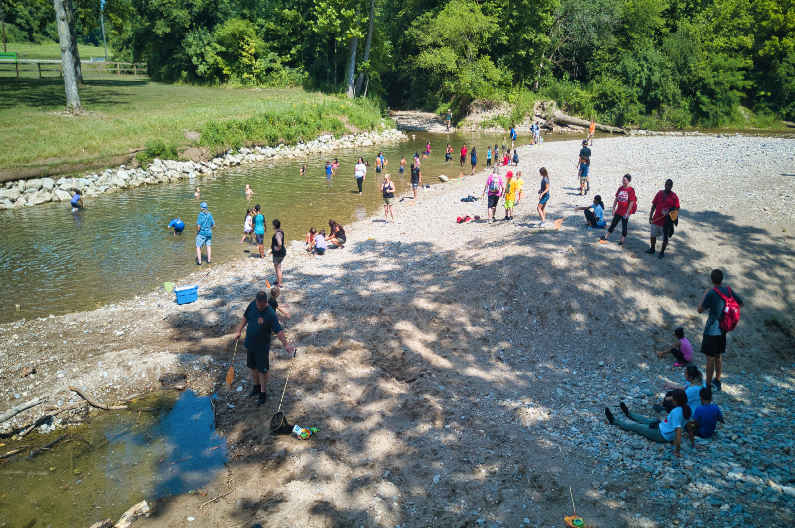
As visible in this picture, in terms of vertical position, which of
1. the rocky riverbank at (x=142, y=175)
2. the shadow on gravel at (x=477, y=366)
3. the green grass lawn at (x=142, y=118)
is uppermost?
the green grass lawn at (x=142, y=118)

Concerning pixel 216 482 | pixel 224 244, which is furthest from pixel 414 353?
pixel 224 244

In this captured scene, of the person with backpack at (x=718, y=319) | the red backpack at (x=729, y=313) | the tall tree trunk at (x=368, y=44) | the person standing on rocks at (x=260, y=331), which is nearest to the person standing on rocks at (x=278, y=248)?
the person standing on rocks at (x=260, y=331)

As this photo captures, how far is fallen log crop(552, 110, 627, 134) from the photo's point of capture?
4986cm

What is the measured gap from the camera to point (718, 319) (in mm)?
8797

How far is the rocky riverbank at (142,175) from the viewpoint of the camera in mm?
23281

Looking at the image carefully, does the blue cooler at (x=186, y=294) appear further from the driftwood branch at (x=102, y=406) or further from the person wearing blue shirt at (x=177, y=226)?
the person wearing blue shirt at (x=177, y=226)

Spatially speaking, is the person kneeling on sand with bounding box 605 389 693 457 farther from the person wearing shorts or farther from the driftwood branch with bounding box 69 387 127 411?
the person wearing shorts

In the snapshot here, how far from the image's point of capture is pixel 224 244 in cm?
1847

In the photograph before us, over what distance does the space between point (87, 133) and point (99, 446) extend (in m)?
25.6

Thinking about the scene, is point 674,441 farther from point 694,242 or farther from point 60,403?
point 60,403

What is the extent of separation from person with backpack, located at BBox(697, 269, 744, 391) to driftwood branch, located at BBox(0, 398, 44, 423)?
11843 mm

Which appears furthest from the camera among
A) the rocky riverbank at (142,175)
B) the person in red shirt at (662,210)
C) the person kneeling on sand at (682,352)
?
the rocky riverbank at (142,175)

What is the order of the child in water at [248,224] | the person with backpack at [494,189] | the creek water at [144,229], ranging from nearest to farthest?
the creek water at [144,229]
the person with backpack at [494,189]
the child in water at [248,224]

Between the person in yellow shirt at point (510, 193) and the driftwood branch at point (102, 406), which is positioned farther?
the person in yellow shirt at point (510, 193)
